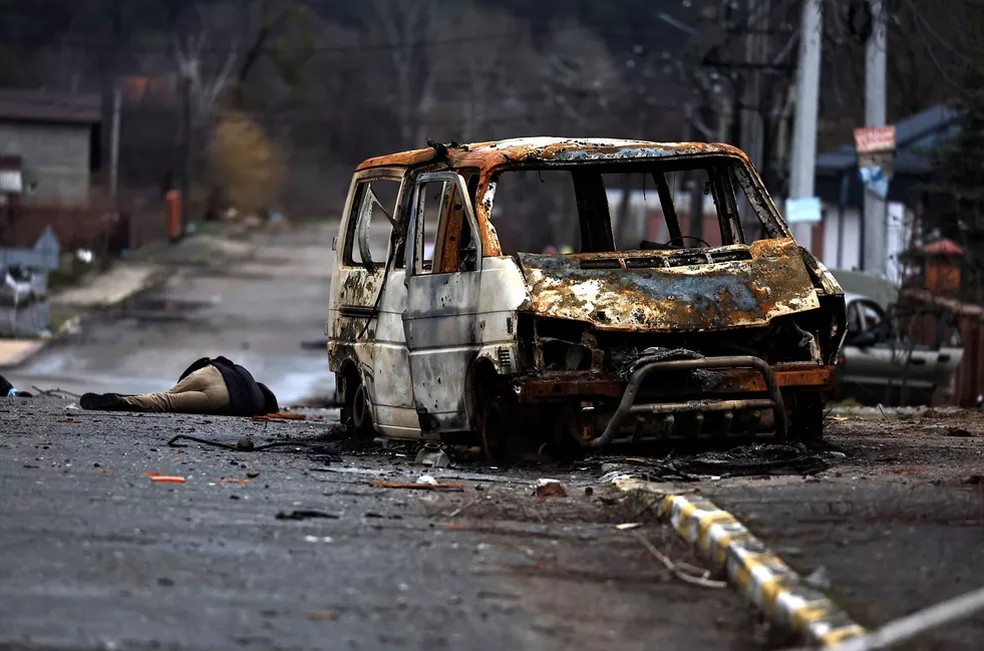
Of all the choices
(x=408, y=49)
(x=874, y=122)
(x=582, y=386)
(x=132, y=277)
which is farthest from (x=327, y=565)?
(x=408, y=49)

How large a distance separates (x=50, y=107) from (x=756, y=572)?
64028mm

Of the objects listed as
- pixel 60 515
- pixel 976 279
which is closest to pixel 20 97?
pixel 976 279

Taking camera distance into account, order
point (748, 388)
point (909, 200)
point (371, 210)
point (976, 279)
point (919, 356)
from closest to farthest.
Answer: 1. point (748, 388)
2. point (371, 210)
3. point (919, 356)
4. point (976, 279)
5. point (909, 200)

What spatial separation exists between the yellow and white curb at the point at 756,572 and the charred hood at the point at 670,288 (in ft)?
5.65

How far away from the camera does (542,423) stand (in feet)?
37.4

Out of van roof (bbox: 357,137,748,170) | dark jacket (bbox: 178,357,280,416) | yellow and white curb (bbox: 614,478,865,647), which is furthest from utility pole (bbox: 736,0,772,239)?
yellow and white curb (bbox: 614,478,865,647)

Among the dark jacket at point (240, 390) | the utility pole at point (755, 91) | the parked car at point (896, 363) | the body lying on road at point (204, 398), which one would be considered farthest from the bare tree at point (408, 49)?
the body lying on road at point (204, 398)

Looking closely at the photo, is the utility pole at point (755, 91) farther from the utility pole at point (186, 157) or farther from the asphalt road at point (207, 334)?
the utility pole at point (186, 157)

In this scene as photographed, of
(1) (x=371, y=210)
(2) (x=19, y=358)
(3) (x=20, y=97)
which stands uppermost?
(3) (x=20, y=97)

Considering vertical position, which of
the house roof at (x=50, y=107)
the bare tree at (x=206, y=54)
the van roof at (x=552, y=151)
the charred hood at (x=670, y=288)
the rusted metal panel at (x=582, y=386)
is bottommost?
the rusted metal panel at (x=582, y=386)

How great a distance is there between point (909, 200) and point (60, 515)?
33.0 meters

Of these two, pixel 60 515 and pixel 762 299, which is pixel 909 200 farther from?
pixel 60 515

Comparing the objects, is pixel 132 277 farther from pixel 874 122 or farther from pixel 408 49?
pixel 408 49

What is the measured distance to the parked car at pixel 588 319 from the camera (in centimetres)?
1078
